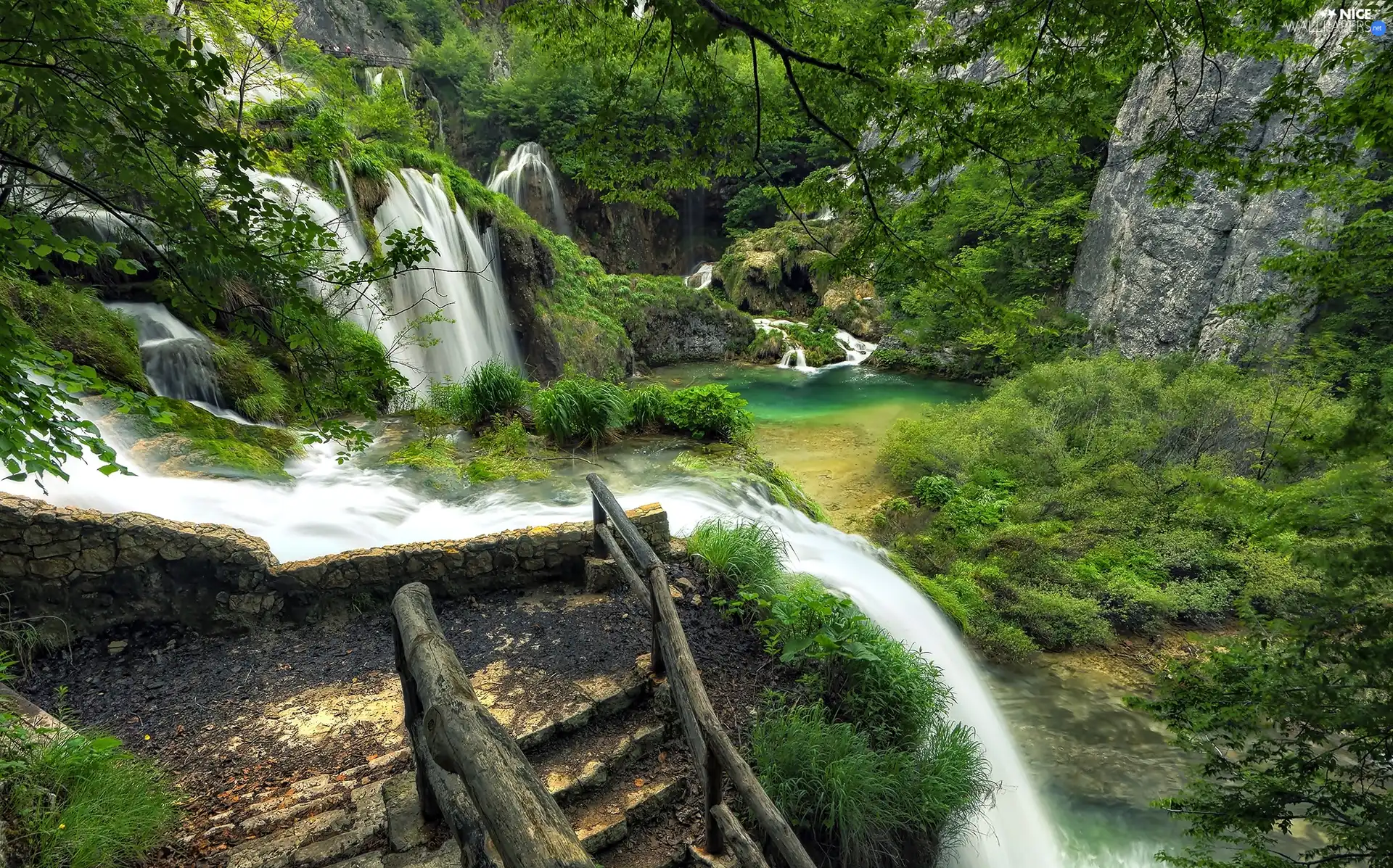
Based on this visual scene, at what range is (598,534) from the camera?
15.9 ft

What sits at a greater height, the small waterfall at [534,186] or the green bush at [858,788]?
the small waterfall at [534,186]

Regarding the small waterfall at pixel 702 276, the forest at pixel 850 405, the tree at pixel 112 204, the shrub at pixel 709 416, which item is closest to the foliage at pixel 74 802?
the forest at pixel 850 405

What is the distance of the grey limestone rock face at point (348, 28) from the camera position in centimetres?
2273

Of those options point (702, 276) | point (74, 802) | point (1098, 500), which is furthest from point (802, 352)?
point (74, 802)

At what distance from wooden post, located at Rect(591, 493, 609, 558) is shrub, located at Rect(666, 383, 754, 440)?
12.7ft

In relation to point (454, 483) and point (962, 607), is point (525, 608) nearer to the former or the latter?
point (454, 483)

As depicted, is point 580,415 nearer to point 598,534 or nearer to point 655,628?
point 598,534

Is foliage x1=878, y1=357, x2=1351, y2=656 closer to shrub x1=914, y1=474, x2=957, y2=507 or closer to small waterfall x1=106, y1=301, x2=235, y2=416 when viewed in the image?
shrub x1=914, y1=474, x2=957, y2=507

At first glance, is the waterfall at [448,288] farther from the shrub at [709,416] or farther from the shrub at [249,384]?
the shrub at [709,416]

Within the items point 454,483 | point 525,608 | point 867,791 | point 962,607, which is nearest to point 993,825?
point 867,791

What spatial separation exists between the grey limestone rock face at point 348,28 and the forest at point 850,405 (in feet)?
37.2

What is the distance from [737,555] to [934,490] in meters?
5.77

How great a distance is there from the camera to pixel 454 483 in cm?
695

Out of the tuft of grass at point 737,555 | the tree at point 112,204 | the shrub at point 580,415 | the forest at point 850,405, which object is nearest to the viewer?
the tree at point 112,204
